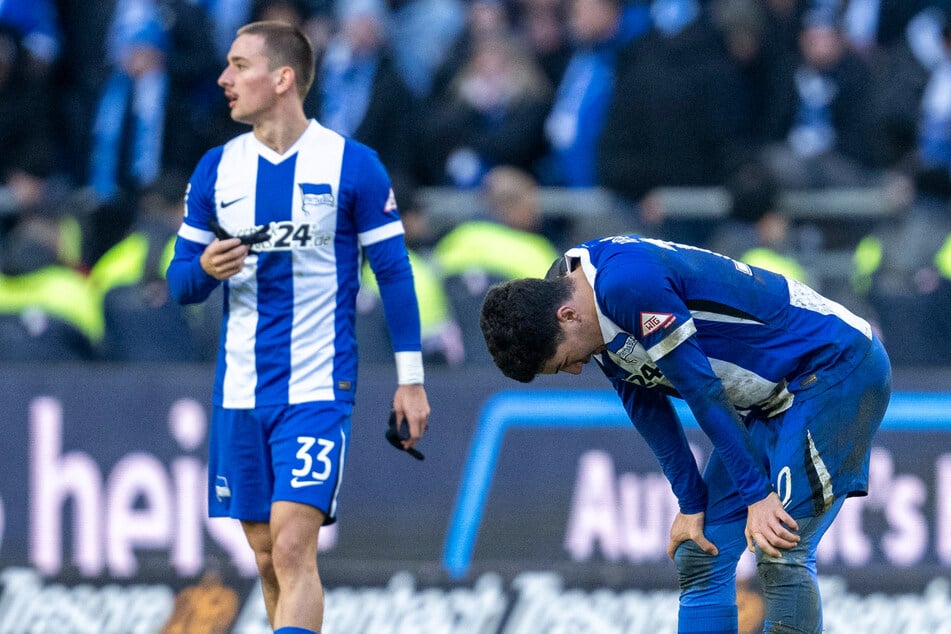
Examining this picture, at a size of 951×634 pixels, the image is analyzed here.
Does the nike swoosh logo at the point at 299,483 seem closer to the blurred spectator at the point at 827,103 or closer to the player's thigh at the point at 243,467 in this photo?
the player's thigh at the point at 243,467

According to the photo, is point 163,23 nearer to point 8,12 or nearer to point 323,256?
point 8,12

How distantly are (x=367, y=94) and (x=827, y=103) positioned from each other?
10.1ft

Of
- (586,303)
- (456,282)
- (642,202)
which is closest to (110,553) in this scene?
(456,282)

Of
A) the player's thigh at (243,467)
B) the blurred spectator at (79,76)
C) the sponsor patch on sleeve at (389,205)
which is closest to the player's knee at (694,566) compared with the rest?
the player's thigh at (243,467)

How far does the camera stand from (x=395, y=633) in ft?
28.1

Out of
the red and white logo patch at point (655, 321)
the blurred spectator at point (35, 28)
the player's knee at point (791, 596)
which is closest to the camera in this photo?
the red and white logo patch at point (655, 321)

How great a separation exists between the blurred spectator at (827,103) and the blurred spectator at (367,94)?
8.06 ft

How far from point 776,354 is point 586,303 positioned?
69 cm

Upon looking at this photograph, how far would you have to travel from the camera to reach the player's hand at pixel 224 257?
615 centimetres

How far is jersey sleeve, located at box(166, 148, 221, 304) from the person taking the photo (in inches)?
252

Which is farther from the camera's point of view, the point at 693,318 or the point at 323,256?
the point at 323,256

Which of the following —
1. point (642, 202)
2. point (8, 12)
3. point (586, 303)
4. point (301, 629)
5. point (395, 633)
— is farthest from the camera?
point (8, 12)

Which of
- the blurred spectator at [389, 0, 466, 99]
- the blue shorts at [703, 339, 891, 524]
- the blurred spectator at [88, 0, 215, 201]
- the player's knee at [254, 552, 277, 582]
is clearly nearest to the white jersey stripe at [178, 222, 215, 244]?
the player's knee at [254, 552, 277, 582]

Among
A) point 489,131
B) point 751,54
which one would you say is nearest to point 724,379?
point 489,131
